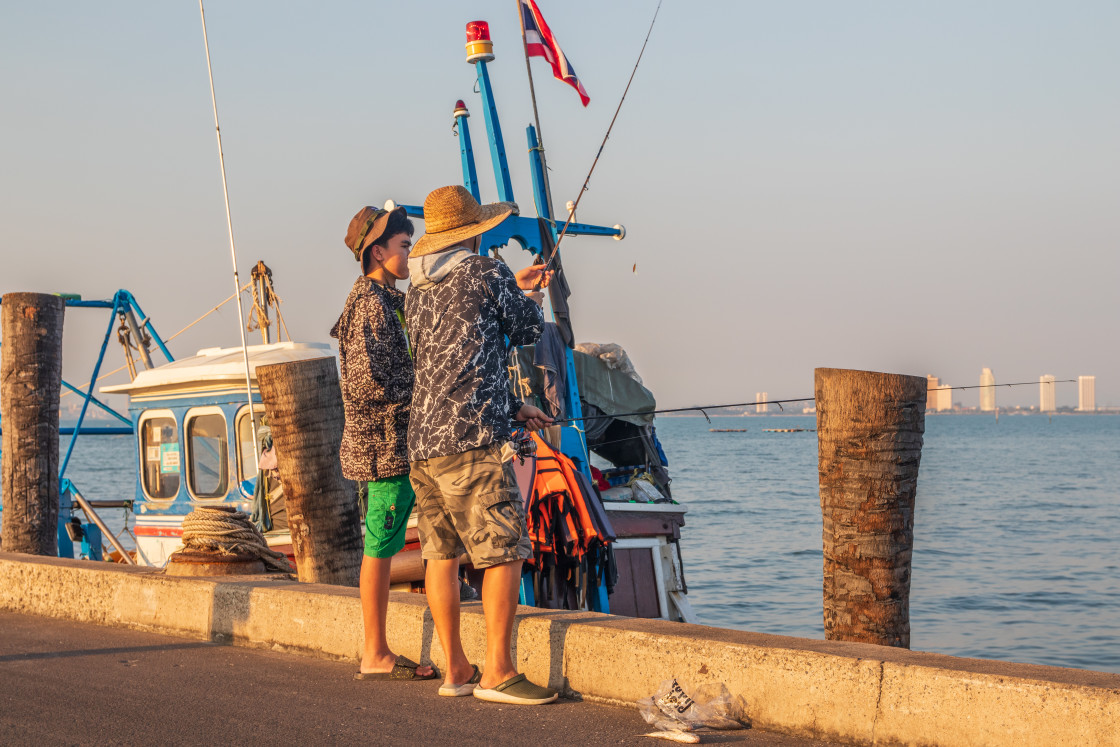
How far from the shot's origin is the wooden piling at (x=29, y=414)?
8602 millimetres

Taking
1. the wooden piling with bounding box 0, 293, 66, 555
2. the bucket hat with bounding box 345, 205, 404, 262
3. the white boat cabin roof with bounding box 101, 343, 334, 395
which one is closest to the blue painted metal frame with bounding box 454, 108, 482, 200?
the white boat cabin roof with bounding box 101, 343, 334, 395

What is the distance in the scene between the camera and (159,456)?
1252 centimetres

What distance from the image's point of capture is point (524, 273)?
6.98 meters

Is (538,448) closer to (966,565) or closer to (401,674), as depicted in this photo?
(401,674)

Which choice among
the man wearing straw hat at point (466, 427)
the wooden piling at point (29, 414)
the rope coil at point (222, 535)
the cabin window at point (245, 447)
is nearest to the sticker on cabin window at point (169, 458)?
the cabin window at point (245, 447)

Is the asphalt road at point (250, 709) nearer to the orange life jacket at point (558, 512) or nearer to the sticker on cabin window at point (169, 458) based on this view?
the orange life jacket at point (558, 512)

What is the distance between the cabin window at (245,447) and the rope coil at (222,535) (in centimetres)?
474

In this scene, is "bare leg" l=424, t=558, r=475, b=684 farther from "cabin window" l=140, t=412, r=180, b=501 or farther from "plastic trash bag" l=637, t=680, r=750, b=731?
"cabin window" l=140, t=412, r=180, b=501

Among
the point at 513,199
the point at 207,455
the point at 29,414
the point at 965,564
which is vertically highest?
the point at 513,199

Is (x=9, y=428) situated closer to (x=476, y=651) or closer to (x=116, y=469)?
(x=476, y=651)

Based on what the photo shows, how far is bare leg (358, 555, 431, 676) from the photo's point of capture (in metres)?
4.93

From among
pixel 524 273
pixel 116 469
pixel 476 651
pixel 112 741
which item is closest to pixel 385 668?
pixel 476 651

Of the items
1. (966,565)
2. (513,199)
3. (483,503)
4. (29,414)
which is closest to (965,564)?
(966,565)

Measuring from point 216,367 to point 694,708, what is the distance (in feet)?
28.7
